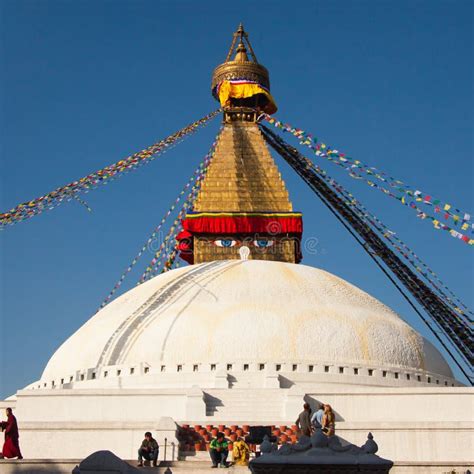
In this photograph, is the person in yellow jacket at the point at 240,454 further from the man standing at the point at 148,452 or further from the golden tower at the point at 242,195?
the golden tower at the point at 242,195

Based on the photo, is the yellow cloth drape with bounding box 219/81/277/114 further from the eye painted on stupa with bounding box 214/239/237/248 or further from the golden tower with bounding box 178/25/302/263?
the eye painted on stupa with bounding box 214/239/237/248

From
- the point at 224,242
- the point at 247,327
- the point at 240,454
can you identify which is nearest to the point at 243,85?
the point at 224,242

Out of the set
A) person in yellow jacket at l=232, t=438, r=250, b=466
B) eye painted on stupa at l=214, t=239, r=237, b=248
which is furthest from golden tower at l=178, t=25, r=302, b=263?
person in yellow jacket at l=232, t=438, r=250, b=466

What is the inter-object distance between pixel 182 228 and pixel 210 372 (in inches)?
371

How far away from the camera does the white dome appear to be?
1788cm

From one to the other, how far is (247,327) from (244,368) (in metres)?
1.05

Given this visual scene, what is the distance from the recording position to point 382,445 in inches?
576

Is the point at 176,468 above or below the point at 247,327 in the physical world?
below

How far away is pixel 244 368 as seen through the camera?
17.5 meters

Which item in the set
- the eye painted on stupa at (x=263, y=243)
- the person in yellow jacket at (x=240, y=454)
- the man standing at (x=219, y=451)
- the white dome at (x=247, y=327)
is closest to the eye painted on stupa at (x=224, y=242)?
the eye painted on stupa at (x=263, y=243)

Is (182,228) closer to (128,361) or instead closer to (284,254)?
(284,254)

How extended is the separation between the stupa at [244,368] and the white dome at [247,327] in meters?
0.03

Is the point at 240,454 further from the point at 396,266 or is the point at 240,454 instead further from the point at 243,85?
the point at 243,85

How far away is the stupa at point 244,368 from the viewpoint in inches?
595
